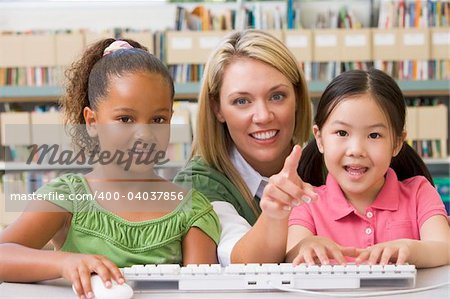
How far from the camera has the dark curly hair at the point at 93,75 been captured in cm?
128

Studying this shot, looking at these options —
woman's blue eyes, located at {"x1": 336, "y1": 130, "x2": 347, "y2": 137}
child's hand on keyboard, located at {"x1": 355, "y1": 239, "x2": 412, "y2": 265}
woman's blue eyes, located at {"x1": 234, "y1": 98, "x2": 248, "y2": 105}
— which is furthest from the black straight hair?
child's hand on keyboard, located at {"x1": 355, "y1": 239, "x2": 412, "y2": 265}

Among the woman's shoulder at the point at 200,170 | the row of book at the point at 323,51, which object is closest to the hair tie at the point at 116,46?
the woman's shoulder at the point at 200,170

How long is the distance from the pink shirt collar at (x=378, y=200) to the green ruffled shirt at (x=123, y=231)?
24cm

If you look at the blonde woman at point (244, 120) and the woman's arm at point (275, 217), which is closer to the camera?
the woman's arm at point (275, 217)

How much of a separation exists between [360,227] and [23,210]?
60 cm

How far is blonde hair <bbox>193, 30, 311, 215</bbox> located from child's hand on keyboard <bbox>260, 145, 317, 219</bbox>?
0.48 meters

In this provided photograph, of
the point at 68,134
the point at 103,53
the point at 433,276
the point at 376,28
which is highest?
the point at 376,28

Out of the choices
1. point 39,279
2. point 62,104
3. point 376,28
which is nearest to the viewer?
point 39,279

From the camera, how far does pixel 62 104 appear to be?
1.41 metres

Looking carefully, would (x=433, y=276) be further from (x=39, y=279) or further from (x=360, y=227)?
(x=39, y=279)

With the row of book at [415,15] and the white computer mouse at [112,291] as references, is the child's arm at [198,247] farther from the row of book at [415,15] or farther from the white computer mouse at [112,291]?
the row of book at [415,15]

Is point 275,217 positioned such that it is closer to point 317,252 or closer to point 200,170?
point 317,252

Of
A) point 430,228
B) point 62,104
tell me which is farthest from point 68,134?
point 430,228

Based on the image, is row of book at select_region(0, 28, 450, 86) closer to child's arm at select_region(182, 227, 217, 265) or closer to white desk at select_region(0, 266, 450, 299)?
child's arm at select_region(182, 227, 217, 265)
